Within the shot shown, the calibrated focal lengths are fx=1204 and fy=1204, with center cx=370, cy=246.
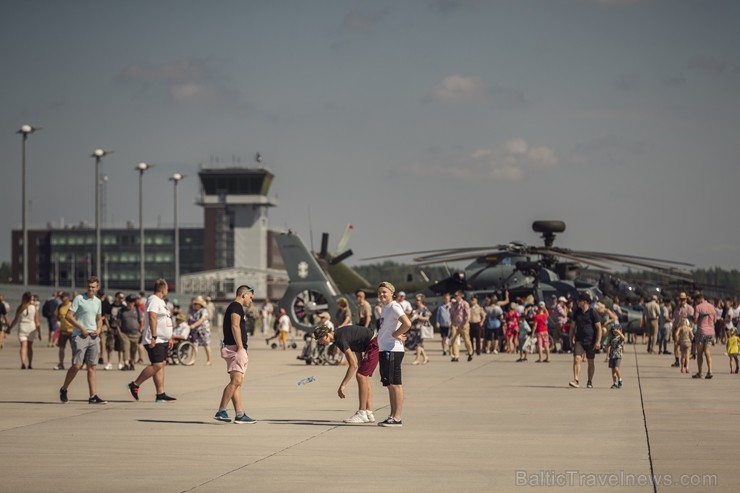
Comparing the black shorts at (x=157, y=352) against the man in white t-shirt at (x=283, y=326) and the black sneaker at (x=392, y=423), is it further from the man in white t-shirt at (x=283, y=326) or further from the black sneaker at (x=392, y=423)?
the man in white t-shirt at (x=283, y=326)

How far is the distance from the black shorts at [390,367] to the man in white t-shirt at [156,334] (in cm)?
389

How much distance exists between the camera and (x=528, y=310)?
34.4m

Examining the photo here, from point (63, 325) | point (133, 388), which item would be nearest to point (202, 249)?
point (63, 325)

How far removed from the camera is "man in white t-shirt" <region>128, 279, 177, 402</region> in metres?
16.8

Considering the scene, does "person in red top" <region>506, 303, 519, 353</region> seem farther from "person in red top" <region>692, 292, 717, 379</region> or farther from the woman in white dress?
the woman in white dress

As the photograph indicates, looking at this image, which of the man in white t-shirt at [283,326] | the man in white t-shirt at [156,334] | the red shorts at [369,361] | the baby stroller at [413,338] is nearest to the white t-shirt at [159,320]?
the man in white t-shirt at [156,334]

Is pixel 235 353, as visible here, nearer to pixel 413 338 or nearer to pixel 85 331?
pixel 85 331

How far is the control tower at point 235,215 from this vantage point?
154 m

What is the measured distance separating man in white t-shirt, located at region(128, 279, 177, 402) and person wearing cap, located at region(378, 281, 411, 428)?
3.77 meters

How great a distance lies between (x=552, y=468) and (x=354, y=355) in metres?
4.56

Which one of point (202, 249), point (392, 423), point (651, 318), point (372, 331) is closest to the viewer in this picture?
point (392, 423)

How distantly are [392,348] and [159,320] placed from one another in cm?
434

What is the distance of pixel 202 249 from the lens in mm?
160500

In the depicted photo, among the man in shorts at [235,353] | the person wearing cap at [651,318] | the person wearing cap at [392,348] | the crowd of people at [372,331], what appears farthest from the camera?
the person wearing cap at [651,318]
